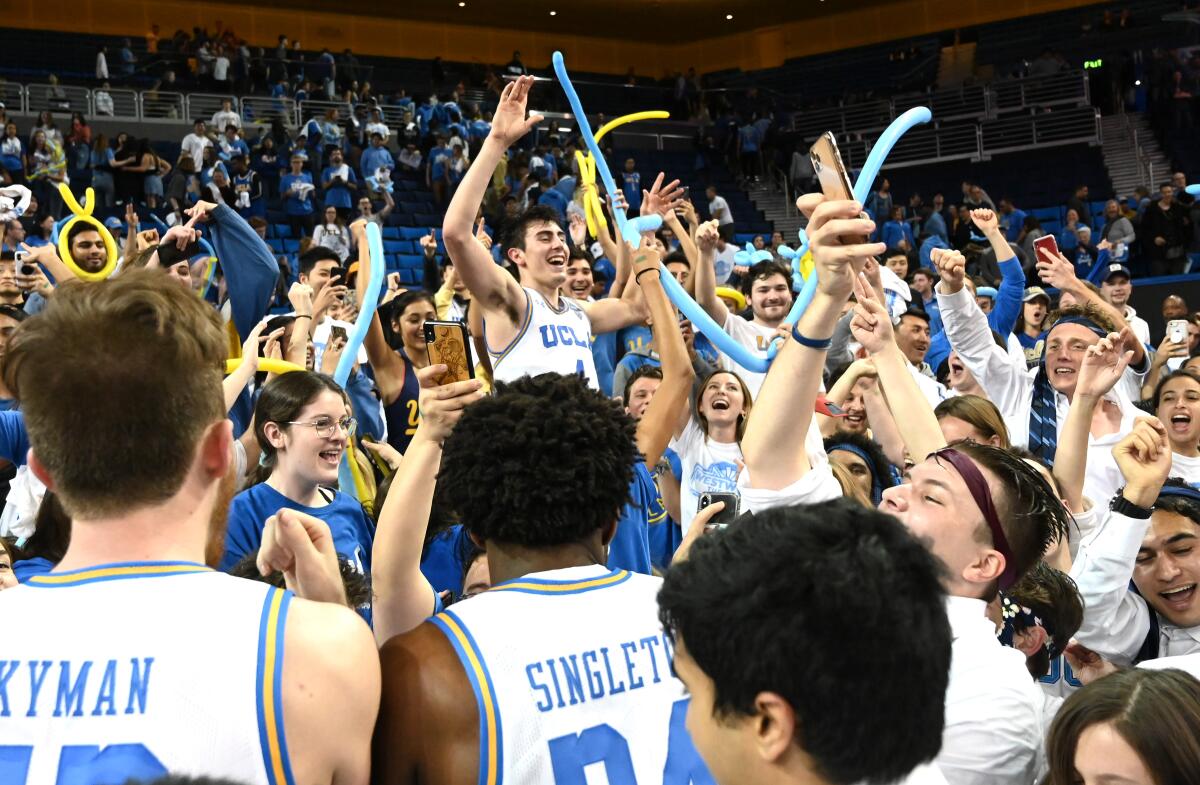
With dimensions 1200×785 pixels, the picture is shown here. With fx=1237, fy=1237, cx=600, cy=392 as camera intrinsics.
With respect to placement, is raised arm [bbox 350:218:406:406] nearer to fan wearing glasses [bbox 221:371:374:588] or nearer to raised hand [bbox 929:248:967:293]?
fan wearing glasses [bbox 221:371:374:588]

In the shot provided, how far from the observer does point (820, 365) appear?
2.37 metres

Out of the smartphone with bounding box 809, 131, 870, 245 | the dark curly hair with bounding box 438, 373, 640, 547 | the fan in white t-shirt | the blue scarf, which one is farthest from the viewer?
the blue scarf

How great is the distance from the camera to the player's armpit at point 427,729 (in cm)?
178

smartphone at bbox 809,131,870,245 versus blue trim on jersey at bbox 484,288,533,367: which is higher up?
smartphone at bbox 809,131,870,245

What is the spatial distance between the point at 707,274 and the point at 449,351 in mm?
4309

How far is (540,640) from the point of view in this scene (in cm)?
188

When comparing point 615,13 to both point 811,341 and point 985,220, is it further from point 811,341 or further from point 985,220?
point 811,341

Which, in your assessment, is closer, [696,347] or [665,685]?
[665,685]

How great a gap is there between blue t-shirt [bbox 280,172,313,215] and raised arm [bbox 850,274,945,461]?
13.9m

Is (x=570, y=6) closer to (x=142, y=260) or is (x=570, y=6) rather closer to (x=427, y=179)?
(x=427, y=179)

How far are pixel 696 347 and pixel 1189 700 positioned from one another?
486 cm

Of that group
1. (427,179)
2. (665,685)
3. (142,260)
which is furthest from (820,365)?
(427,179)

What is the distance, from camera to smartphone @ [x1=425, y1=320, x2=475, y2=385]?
2.27m

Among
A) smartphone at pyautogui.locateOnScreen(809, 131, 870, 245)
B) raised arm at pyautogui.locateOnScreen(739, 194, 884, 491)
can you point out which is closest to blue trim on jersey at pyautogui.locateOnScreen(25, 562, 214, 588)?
raised arm at pyautogui.locateOnScreen(739, 194, 884, 491)
